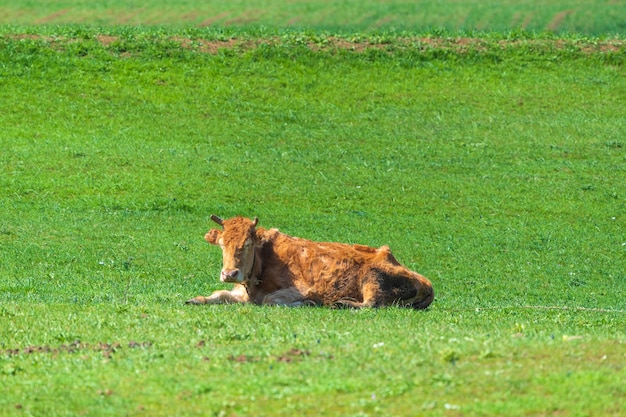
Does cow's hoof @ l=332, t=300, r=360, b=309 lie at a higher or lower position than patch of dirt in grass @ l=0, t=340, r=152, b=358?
lower

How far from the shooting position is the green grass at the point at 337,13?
58.6 metres

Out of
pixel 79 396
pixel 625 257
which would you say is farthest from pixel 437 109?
pixel 79 396

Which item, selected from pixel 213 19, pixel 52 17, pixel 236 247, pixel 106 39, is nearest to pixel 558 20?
pixel 213 19

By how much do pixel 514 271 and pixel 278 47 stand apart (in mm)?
20698

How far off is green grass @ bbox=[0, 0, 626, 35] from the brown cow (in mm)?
41816

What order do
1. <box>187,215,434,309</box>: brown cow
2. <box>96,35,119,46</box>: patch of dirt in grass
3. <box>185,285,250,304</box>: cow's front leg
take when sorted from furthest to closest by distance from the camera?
1. <box>96,35,119,46</box>: patch of dirt in grass
2. <box>185,285,250,304</box>: cow's front leg
3. <box>187,215,434,309</box>: brown cow

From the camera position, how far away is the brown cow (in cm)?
1520

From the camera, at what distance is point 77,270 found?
20.5 m

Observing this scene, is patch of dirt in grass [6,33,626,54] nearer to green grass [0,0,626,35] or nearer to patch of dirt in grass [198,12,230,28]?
green grass [0,0,626,35]

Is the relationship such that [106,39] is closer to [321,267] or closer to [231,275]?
[321,267]

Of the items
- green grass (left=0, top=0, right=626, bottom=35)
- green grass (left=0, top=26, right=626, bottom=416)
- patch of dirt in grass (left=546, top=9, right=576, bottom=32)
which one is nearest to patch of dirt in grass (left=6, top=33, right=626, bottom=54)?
green grass (left=0, top=26, right=626, bottom=416)

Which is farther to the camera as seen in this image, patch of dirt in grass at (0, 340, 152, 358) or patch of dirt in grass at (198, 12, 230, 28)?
patch of dirt in grass at (198, 12, 230, 28)

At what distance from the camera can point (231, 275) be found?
580 inches

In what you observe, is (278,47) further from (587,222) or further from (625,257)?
(625,257)
